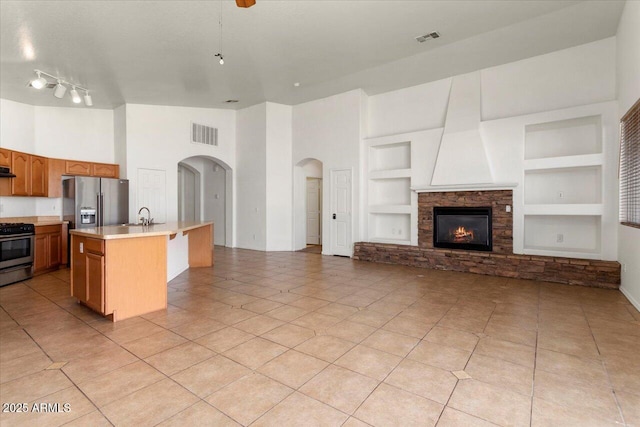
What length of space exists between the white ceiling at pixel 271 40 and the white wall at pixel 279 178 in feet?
4.57

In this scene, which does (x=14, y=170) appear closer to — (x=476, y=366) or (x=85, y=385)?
(x=85, y=385)

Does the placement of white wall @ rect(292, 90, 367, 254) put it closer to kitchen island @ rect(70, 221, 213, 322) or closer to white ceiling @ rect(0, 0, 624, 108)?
white ceiling @ rect(0, 0, 624, 108)

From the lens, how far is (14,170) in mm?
5828

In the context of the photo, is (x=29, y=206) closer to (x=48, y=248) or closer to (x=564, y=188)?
(x=48, y=248)

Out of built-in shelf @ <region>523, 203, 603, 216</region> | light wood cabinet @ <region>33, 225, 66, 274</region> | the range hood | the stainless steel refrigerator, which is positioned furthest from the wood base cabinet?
built-in shelf @ <region>523, 203, 603, 216</region>

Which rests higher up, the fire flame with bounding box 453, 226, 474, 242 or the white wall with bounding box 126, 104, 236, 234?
the white wall with bounding box 126, 104, 236, 234

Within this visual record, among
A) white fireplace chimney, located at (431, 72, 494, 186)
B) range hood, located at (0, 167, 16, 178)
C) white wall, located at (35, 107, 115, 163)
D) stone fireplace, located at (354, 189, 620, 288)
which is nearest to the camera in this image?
stone fireplace, located at (354, 189, 620, 288)

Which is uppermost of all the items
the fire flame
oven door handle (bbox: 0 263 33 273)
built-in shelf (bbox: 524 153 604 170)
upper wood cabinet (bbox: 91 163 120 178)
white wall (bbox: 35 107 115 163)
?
white wall (bbox: 35 107 115 163)

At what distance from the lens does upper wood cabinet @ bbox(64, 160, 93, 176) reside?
22.1ft

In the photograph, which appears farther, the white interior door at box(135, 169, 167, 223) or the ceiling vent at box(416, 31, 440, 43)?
the white interior door at box(135, 169, 167, 223)

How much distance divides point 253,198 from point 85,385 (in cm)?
647

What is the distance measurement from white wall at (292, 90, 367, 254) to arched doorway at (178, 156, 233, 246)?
206cm

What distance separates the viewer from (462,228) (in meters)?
6.03

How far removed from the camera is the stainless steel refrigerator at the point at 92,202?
6.25 meters
